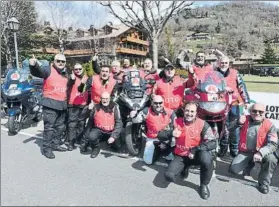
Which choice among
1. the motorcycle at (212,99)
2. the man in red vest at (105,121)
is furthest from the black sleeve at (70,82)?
the motorcycle at (212,99)

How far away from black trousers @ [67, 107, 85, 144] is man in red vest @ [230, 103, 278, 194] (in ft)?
8.89

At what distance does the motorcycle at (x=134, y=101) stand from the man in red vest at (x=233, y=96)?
43.6 inches

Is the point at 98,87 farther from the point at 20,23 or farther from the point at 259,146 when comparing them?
the point at 20,23

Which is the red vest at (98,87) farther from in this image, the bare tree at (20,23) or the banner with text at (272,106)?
the bare tree at (20,23)

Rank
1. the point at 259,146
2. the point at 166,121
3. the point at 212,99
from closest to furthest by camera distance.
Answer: the point at 259,146
the point at 212,99
the point at 166,121

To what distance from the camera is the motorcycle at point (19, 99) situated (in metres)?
5.93

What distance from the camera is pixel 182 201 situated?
3.17 m

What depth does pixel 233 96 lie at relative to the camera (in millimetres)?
4371

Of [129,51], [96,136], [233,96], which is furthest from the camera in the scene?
[129,51]

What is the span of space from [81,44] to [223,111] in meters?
32.7

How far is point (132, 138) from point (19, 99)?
2.70 meters

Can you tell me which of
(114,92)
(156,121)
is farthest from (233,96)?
(114,92)

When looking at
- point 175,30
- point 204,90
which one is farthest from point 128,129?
point 175,30

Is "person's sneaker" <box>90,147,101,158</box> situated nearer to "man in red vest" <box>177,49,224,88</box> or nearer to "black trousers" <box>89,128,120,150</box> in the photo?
"black trousers" <box>89,128,120,150</box>
